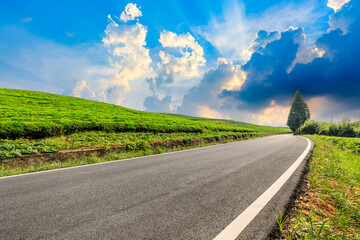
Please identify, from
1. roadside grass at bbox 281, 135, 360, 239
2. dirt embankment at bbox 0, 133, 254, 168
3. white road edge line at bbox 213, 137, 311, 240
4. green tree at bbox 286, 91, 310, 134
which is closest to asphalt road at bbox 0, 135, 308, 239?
white road edge line at bbox 213, 137, 311, 240

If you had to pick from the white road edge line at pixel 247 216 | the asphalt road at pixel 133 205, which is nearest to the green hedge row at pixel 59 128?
the asphalt road at pixel 133 205

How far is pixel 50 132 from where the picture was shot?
9.38 metres

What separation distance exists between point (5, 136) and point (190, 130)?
15.7 m

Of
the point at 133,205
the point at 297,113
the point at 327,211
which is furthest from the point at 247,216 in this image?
the point at 297,113

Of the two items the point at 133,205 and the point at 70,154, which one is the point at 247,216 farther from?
the point at 70,154

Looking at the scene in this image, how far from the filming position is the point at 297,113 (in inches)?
2490

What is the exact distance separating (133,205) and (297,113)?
75986mm

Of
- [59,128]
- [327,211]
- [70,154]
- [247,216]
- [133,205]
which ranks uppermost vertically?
[59,128]

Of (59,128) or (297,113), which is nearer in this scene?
(59,128)

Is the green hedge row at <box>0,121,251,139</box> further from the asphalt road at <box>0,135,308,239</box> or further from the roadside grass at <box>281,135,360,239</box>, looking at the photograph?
the roadside grass at <box>281,135,360,239</box>

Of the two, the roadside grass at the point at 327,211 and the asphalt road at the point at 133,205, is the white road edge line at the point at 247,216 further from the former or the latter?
the roadside grass at the point at 327,211

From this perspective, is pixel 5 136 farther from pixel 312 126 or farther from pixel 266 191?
pixel 312 126

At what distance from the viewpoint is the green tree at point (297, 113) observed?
62.4 metres

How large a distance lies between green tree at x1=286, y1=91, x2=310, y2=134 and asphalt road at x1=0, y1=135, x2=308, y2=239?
71889mm
